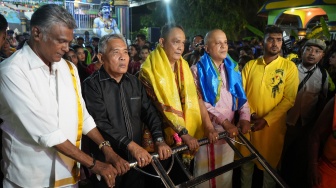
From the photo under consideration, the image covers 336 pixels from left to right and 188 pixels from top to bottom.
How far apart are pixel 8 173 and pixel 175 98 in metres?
1.42

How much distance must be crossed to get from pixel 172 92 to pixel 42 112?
1.23 metres

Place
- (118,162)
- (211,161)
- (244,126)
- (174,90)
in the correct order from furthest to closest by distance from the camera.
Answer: (211,161)
(244,126)
(174,90)
(118,162)

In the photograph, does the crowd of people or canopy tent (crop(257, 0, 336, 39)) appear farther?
canopy tent (crop(257, 0, 336, 39))

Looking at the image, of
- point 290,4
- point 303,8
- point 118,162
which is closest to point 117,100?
point 118,162

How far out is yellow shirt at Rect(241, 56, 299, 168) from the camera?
10.2ft

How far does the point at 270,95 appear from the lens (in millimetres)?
3125

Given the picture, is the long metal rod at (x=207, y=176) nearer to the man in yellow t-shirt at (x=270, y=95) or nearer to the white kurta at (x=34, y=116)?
the white kurta at (x=34, y=116)

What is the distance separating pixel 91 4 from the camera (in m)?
18.7

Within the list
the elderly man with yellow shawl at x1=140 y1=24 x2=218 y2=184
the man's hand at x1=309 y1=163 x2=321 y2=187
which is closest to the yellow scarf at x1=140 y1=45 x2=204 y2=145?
the elderly man with yellow shawl at x1=140 y1=24 x2=218 y2=184

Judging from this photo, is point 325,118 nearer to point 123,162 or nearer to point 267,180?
point 267,180

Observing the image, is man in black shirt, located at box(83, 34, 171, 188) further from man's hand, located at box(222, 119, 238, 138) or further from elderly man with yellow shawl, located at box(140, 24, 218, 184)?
man's hand, located at box(222, 119, 238, 138)

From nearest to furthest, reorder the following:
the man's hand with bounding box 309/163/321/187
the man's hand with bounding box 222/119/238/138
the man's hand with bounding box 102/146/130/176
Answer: the man's hand with bounding box 102/146/130/176
the man's hand with bounding box 309/163/321/187
the man's hand with bounding box 222/119/238/138

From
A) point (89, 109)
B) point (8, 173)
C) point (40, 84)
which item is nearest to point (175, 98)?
point (89, 109)

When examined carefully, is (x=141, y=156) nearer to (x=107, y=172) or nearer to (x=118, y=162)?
(x=118, y=162)
